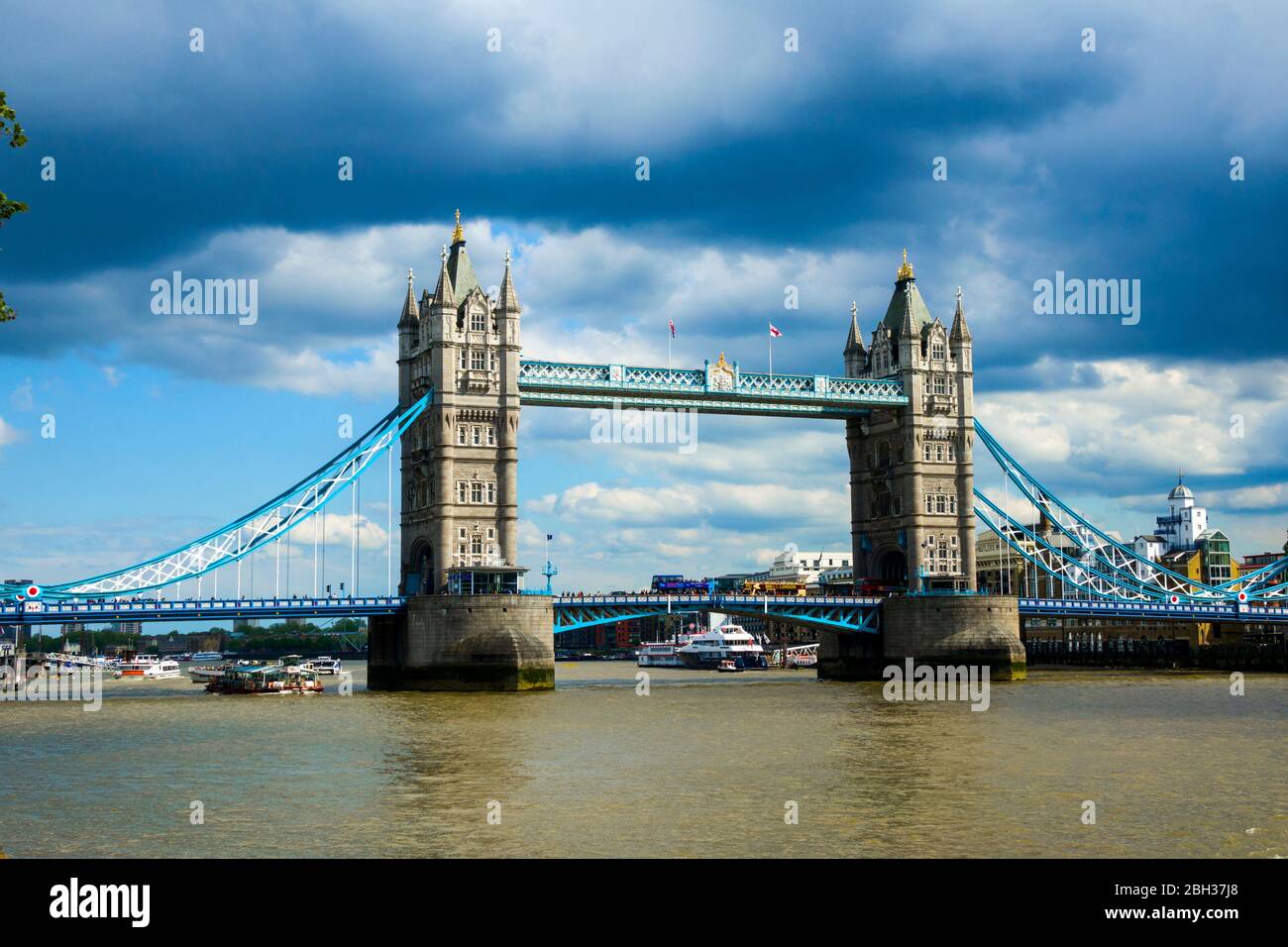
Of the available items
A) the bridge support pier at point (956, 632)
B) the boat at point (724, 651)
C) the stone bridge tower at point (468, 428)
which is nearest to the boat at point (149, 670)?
the boat at point (724, 651)

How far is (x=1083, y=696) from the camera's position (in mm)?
67875

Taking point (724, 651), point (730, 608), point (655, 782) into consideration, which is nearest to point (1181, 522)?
point (724, 651)

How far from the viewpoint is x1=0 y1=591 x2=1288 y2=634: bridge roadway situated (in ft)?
240

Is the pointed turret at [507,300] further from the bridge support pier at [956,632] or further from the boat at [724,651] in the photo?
the boat at [724,651]

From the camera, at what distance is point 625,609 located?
86438 mm

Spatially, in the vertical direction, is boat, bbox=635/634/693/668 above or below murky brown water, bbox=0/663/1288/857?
below

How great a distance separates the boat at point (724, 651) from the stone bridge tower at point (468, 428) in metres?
65.9

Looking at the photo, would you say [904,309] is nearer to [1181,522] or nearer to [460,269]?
[460,269]

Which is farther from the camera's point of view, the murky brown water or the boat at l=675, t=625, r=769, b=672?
the boat at l=675, t=625, r=769, b=672

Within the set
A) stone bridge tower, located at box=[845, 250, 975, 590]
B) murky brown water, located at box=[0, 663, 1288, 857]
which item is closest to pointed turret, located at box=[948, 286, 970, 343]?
stone bridge tower, located at box=[845, 250, 975, 590]

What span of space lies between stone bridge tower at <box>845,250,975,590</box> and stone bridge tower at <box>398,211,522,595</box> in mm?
29118

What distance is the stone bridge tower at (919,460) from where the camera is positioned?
95.4 m

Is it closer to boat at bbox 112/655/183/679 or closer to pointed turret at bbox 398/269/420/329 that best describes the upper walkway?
pointed turret at bbox 398/269/420/329
